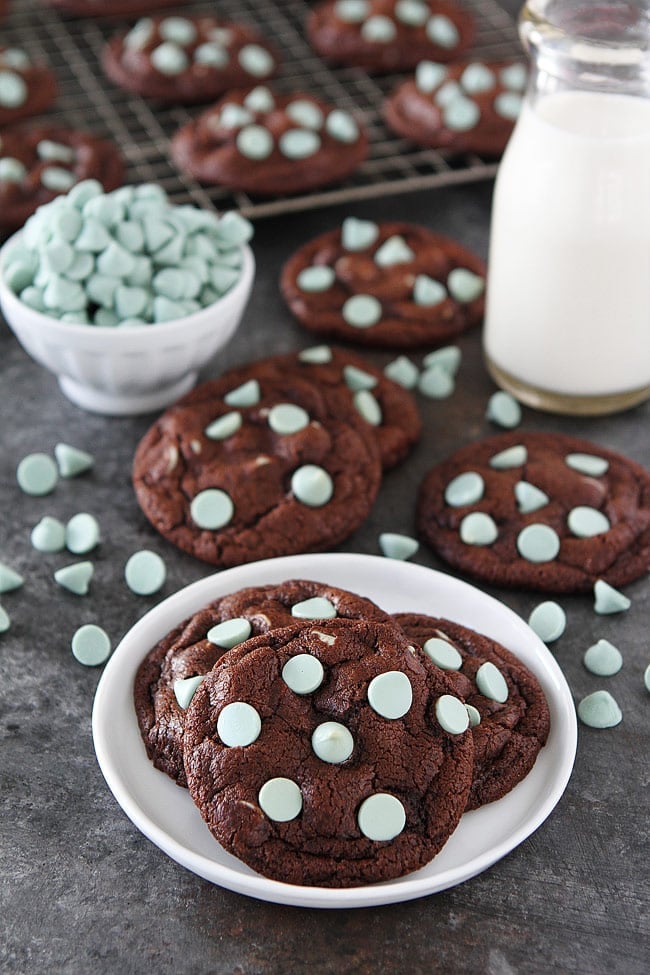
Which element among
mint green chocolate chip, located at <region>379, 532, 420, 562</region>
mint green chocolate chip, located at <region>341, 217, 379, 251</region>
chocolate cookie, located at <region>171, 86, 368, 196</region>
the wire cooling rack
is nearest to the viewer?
mint green chocolate chip, located at <region>379, 532, 420, 562</region>

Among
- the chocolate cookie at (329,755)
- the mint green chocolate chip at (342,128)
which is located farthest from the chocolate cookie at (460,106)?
the chocolate cookie at (329,755)

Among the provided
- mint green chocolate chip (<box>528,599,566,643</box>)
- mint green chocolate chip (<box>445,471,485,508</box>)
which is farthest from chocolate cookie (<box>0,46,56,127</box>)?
mint green chocolate chip (<box>528,599,566,643</box>)

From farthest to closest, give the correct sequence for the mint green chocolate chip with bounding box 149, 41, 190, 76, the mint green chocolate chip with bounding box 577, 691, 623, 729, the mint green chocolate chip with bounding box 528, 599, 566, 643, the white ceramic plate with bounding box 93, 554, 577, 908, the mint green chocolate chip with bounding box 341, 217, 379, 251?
the mint green chocolate chip with bounding box 149, 41, 190, 76 → the mint green chocolate chip with bounding box 341, 217, 379, 251 → the mint green chocolate chip with bounding box 528, 599, 566, 643 → the mint green chocolate chip with bounding box 577, 691, 623, 729 → the white ceramic plate with bounding box 93, 554, 577, 908

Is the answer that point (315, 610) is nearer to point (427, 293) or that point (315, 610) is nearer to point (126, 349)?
point (126, 349)

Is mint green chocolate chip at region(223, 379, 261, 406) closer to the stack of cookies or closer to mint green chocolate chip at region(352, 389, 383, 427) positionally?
mint green chocolate chip at region(352, 389, 383, 427)

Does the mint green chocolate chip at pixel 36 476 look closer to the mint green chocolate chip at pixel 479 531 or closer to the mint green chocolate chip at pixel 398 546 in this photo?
the mint green chocolate chip at pixel 398 546

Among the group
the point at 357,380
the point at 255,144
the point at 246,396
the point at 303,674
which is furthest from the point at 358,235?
the point at 303,674

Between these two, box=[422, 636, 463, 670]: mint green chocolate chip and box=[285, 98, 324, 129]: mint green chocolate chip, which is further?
box=[285, 98, 324, 129]: mint green chocolate chip
